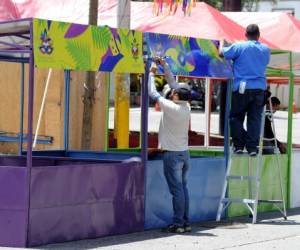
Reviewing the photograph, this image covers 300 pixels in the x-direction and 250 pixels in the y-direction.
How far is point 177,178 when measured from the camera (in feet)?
30.5

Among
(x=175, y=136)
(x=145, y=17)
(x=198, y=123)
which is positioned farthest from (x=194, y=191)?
(x=198, y=123)

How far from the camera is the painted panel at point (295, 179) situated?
479 inches

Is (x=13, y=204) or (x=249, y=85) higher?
(x=249, y=85)

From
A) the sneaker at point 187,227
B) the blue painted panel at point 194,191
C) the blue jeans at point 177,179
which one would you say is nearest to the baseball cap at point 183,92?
the blue jeans at point 177,179

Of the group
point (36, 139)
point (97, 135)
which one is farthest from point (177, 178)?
point (36, 139)

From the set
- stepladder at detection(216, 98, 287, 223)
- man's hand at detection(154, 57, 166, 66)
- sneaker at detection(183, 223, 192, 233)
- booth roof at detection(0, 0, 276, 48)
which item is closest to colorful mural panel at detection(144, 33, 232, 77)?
man's hand at detection(154, 57, 166, 66)

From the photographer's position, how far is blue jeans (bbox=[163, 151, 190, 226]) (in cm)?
925

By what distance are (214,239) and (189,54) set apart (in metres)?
2.24

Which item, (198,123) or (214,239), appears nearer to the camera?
(214,239)

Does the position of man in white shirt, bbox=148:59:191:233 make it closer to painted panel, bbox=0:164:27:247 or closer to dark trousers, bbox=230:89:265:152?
dark trousers, bbox=230:89:265:152

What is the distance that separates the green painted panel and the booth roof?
3634 mm

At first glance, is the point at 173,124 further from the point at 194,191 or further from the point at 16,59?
the point at 16,59

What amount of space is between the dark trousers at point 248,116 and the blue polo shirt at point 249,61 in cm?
12

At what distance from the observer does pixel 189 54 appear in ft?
32.4
